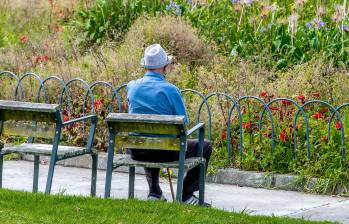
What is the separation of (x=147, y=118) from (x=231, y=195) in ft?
6.87

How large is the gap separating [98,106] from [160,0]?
194 inches

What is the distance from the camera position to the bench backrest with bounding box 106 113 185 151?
31.4 ft

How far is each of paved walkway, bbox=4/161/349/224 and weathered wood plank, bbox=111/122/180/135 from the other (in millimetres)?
930

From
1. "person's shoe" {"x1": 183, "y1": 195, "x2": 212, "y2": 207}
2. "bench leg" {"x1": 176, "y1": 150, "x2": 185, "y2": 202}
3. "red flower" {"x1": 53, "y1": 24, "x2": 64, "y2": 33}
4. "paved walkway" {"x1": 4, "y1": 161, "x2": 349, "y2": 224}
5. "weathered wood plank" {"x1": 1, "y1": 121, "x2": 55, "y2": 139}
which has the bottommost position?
"paved walkway" {"x1": 4, "y1": 161, "x2": 349, "y2": 224}

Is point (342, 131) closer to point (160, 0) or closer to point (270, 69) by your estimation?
point (270, 69)

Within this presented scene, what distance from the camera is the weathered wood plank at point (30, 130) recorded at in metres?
10.4

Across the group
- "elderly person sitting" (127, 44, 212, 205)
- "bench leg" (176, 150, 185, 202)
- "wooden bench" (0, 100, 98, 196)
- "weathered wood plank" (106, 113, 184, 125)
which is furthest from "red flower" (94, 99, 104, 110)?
"bench leg" (176, 150, 185, 202)

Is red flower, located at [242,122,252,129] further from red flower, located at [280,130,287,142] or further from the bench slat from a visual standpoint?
the bench slat

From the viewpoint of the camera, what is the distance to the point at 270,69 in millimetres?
15438

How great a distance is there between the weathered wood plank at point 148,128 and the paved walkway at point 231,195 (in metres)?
0.93

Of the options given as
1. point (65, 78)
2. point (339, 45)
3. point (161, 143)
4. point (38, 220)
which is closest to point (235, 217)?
point (161, 143)

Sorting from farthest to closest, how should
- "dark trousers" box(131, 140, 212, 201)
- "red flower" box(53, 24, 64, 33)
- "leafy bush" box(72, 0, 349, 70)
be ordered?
"red flower" box(53, 24, 64, 33) < "leafy bush" box(72, 0, 349, 70) < "dark trousers" box(131, 140, 212, 201)

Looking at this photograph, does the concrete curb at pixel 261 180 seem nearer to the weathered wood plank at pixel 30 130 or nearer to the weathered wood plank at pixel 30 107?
the weathered wood plank at pixel 30 130

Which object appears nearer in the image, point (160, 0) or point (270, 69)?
point (270, 69)
